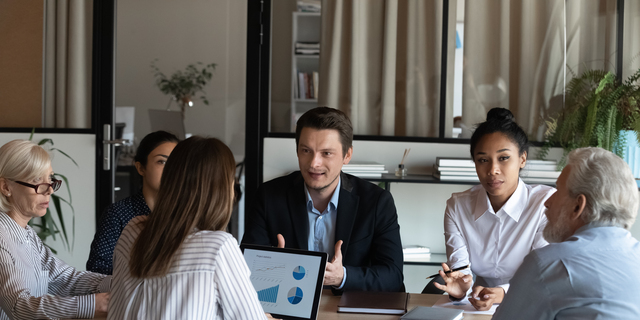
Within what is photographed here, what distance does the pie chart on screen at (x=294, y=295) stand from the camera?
165cm

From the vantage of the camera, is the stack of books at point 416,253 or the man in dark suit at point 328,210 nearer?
the man in dark suit at point 328,210

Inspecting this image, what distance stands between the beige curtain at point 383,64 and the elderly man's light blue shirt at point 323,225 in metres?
1.49

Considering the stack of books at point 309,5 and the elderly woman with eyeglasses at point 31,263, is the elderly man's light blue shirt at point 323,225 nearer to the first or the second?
the elderly woman with eyeglasses at point 31,263

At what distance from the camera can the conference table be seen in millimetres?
1718

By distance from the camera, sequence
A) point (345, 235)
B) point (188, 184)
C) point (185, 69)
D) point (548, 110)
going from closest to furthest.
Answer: point (188, 184) < point (345, 235) < point (548, 110) < point (185, 69)

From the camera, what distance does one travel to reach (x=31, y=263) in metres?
1.81

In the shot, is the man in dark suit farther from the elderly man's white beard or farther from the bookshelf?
the bookshelf

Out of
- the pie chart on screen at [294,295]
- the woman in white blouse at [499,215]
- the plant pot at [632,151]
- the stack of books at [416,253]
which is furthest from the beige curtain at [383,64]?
the pie chart on screen at [294,295]

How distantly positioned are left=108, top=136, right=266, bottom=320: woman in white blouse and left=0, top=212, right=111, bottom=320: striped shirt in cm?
35

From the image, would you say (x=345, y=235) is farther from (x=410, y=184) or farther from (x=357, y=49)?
(x=357, y=49)

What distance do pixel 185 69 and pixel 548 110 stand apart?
3766mm

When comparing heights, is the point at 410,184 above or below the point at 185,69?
below

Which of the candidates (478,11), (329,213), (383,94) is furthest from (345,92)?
(329,213)

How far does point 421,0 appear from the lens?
12.0 feet
